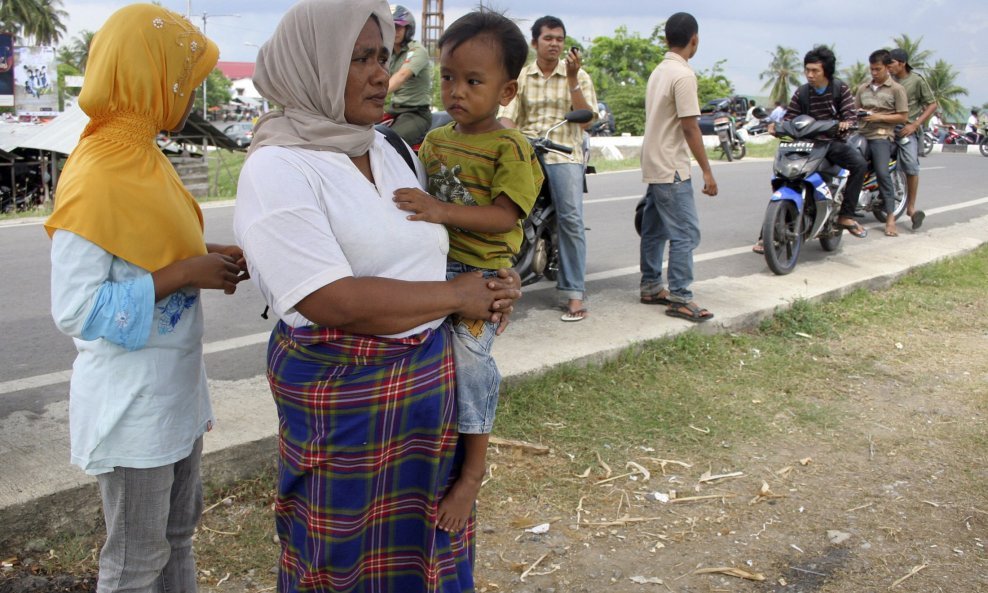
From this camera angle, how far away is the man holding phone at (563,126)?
17.9 ft

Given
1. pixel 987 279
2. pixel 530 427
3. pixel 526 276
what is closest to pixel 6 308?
pixel 526 276

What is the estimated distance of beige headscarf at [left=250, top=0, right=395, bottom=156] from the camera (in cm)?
181

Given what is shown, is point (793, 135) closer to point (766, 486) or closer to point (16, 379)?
point (766, 486)

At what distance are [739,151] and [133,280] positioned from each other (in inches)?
853

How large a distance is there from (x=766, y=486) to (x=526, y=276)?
8.10 ft

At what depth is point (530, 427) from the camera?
3.95 metres

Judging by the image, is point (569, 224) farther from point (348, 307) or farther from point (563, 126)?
point (348, 307)

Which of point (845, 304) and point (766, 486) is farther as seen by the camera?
point (845, 304)

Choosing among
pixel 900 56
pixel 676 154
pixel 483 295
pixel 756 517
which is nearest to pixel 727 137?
pixel 900 56

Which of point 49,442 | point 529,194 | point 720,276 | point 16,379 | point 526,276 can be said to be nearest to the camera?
point 529,194

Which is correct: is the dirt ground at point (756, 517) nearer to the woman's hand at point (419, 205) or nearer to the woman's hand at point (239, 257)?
the woman's hand at point (239, 257)

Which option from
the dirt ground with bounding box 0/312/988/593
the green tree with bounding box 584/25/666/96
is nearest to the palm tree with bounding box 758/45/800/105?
the green tree with bounding box 584/25/666/96

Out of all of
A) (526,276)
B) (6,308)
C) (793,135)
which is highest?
(793,135)

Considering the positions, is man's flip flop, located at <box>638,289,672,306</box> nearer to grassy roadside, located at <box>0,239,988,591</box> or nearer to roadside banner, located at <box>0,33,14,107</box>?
grassy roadside, located at <box>0,239,988,591</box>
